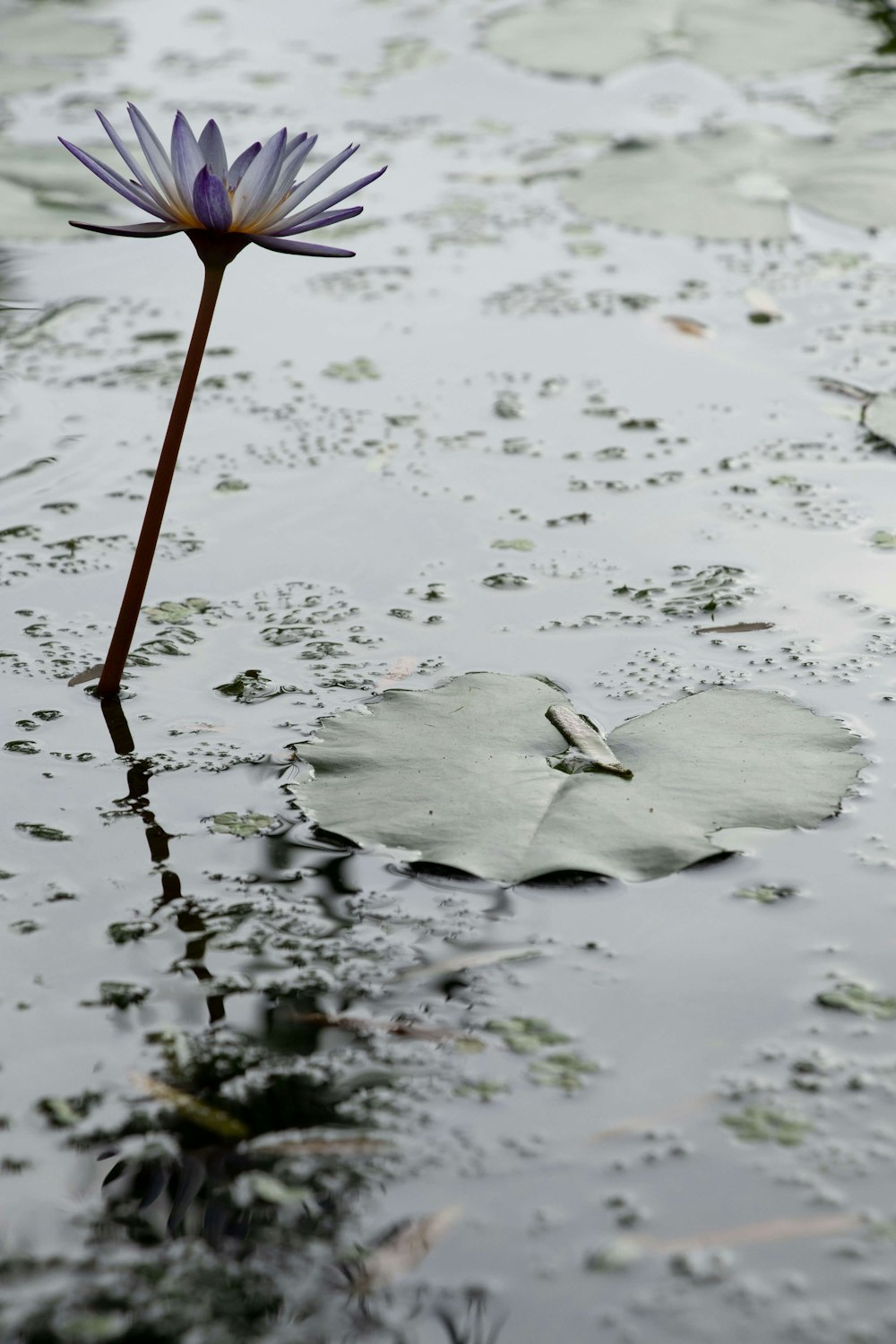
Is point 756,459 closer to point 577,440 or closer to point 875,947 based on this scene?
point 577,440

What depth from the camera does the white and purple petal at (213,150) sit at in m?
1.24

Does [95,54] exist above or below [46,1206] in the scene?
above

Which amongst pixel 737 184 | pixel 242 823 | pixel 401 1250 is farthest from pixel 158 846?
pixel 737 184

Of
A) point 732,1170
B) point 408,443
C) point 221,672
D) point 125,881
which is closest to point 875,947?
point 732,1170

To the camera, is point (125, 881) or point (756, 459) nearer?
point (125, 881)

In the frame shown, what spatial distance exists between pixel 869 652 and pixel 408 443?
839 mm

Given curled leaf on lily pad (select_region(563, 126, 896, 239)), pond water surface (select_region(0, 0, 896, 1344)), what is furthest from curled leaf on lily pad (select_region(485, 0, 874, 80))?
pond water surface (select_region(0, 0, 896, 1344))

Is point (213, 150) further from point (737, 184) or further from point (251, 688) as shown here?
point (737, 184)

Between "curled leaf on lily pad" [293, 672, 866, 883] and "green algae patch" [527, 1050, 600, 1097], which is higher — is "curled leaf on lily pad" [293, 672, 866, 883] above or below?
above

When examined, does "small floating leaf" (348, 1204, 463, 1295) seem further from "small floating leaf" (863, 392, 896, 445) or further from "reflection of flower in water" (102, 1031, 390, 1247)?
"small floating leaf" (863, 392, 896, 445)

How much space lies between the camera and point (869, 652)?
63.4 inches

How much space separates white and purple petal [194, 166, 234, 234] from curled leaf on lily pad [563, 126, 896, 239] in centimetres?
175

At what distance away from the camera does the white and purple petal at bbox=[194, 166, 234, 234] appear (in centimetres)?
124

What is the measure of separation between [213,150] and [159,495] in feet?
1.19
